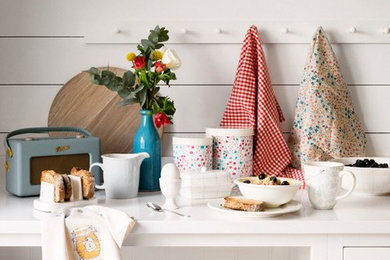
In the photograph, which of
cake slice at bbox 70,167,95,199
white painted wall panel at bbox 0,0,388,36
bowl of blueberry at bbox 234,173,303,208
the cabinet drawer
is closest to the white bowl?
bowl of blueberry at bbox 234,173,303,208

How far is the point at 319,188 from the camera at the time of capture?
4.50 ft

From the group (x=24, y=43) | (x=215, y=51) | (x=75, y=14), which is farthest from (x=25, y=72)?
(x=215, y=51)

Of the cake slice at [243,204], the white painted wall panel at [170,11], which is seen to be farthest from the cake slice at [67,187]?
the white painted wall panel at [170,11]

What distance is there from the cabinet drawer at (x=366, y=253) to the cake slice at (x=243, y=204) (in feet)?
0.73

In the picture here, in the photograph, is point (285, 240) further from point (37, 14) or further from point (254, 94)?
point (37, 14)

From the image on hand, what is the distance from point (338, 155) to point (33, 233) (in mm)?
957

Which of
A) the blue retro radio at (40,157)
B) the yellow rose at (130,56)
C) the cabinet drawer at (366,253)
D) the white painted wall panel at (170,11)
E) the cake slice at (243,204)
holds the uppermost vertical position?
the white painted wall panel at (170,11)

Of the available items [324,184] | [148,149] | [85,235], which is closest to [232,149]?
[148,149]

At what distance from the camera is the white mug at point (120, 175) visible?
1488 millimetres

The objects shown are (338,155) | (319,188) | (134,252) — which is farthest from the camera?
(134,252)

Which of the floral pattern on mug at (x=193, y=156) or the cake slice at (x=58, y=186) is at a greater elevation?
the floral pattern on mug at (x=193, y=156)

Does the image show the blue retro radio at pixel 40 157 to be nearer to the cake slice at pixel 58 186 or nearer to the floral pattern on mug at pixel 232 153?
the cake slice at pixel 58 186

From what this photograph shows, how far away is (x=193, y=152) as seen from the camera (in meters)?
1.60

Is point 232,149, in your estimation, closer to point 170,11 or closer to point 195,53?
point 195,53
